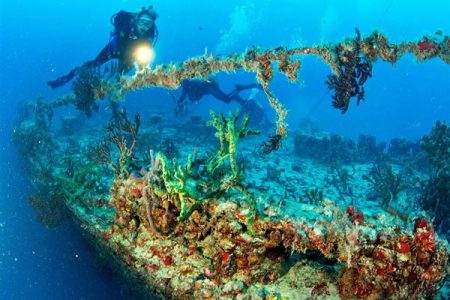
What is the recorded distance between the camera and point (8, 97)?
3909 centimetres

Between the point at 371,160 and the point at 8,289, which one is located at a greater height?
the point at 371,160

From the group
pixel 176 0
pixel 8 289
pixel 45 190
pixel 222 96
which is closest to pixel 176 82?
pixel 45 190

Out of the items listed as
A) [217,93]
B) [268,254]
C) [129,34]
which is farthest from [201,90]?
[268,254]

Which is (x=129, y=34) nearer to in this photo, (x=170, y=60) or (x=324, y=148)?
(x=170, y=60)

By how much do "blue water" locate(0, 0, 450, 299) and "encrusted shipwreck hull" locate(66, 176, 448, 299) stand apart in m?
1.91

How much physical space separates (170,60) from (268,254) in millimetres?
3733

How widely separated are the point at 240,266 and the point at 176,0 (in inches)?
5999

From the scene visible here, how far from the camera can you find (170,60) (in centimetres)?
634

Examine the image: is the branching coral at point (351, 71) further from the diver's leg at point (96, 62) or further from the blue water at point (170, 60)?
the diver's leg at point (96, 62)

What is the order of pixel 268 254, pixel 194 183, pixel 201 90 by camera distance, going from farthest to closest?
pixel 201 90, pixel 194 183, pixel 268 254

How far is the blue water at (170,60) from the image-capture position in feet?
27.6

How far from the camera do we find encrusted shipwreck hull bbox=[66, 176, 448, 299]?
12.5 ft

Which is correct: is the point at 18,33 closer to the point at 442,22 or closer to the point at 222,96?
the point at 222,96

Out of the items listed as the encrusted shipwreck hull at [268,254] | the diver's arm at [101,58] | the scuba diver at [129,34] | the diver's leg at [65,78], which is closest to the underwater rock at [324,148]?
the scuba diver at [129,34]
